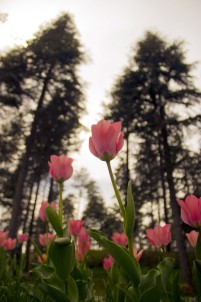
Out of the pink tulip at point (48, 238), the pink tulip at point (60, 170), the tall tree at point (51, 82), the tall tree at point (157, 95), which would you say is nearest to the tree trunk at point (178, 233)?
the tall tree at point (157, 95)

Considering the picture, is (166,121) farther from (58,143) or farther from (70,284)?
(70,284)

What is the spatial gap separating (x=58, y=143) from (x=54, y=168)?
41.6ft

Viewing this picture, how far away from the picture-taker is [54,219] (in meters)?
1.39

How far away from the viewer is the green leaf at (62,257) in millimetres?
1219

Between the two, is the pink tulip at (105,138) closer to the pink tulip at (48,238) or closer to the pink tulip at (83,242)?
the pink tulip at (48,238)

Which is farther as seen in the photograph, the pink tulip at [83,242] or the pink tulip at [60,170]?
the pink tulip at [83,242]

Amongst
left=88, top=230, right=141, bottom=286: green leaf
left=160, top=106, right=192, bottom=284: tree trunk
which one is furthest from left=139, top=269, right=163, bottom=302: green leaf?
left=160, top=106, right=192, bottom=284: tree trunk

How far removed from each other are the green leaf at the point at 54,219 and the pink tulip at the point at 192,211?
580 mm

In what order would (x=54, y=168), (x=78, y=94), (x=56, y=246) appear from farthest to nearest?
(x=78, y=94) → (x=54, y=168) → (x=56, y=246)

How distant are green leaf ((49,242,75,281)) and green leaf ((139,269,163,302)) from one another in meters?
0.30

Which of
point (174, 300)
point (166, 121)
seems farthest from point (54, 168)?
point (166, 121)

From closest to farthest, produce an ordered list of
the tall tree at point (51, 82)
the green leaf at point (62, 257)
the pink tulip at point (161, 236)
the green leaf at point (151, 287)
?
the green leaf at point (151, 287), the green leaf at point (62, 257), the pink tulip at point (161, 236), the tall tree at point (51, 82)

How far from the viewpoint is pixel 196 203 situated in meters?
1.38

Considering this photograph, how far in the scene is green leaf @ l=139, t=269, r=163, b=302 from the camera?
43.4 inches
